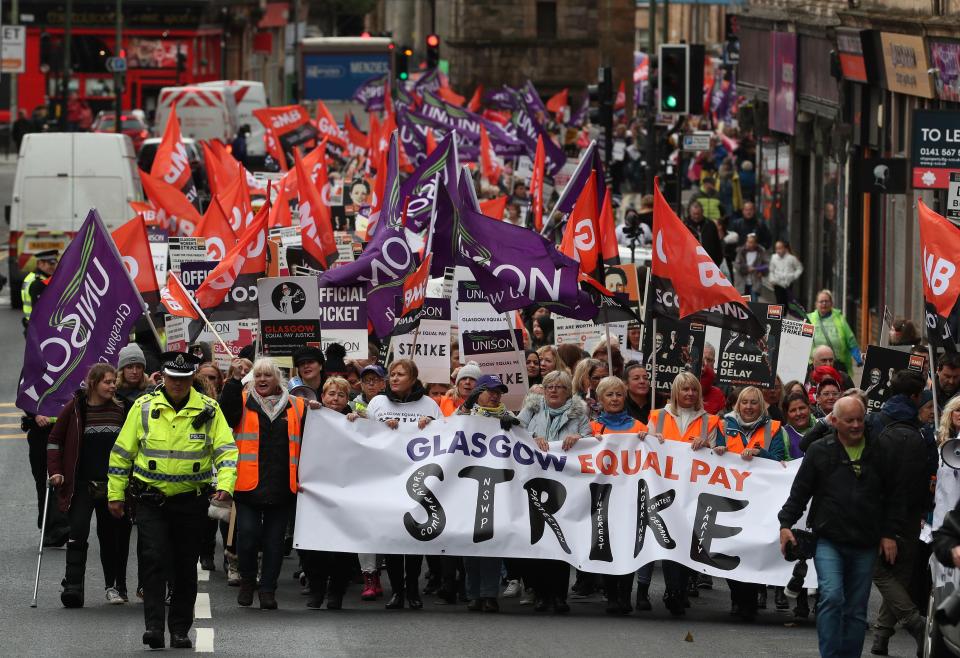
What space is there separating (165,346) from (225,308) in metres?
1.26

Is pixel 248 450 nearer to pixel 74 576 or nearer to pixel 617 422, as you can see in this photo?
pixel 74 576

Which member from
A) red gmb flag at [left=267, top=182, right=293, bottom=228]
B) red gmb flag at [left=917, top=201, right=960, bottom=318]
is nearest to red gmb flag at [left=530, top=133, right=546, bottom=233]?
red gmb flag at [left=267, top=182, right=293, bottom=228]

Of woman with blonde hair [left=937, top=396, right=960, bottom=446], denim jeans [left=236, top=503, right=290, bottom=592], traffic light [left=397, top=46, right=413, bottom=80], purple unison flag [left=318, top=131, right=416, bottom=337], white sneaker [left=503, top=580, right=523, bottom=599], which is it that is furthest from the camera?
traffic light [left=397, top=46, right=413, bottom=80]

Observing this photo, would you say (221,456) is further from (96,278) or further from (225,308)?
(225,308)

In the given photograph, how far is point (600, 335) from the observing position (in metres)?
18.3

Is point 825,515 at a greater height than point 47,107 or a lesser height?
lesser

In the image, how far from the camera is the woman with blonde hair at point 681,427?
1312cm

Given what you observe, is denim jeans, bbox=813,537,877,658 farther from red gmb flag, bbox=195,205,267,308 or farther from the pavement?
red gmb flag, bbox=195,205,267,308

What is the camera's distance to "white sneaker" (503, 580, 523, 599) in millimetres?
13865

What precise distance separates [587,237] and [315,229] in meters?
4.63

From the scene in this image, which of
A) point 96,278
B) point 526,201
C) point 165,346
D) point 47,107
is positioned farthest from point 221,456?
point 47,107

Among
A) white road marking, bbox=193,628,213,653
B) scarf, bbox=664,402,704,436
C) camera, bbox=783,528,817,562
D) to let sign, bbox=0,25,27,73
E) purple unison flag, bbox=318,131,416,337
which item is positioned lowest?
white road marking, bbox=193,628,213,653

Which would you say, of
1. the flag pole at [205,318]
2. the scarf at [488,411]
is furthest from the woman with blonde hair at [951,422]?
the flag pole at [205,318]

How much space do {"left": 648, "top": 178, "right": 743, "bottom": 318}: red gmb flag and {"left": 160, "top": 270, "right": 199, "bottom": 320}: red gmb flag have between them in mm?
4266
